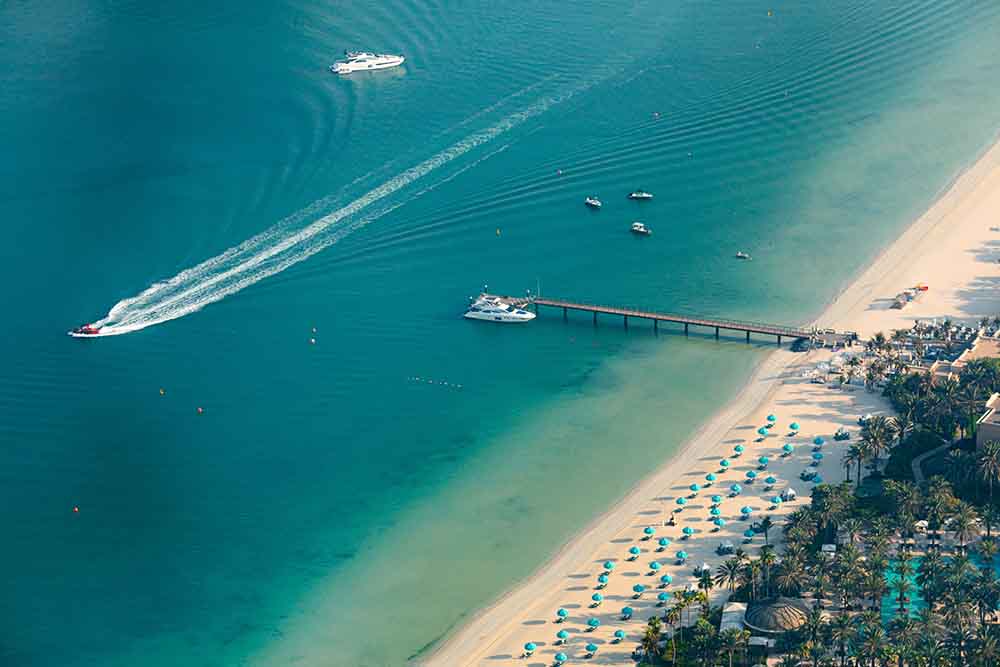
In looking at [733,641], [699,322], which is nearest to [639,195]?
[699,322]

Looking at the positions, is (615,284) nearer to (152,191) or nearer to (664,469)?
(664,469)

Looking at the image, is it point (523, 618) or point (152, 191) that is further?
point (152, 191)

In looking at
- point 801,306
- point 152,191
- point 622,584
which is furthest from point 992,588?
point 152,191

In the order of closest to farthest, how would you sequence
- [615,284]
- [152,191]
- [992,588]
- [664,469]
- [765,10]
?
[992,588]
[664,469]
[615,284]
[152,191]
[765,10]

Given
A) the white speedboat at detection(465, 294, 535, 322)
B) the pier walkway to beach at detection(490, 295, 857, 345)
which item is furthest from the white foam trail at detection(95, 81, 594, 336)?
the pier walkway to beach at detection(490, 295, 857, 345)

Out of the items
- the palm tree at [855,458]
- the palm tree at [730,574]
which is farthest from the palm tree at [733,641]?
the palm tree at [855,458]

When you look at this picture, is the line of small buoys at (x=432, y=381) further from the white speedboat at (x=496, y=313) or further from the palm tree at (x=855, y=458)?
the palm tree at (x=855, y=458)

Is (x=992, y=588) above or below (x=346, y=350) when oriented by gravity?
below
